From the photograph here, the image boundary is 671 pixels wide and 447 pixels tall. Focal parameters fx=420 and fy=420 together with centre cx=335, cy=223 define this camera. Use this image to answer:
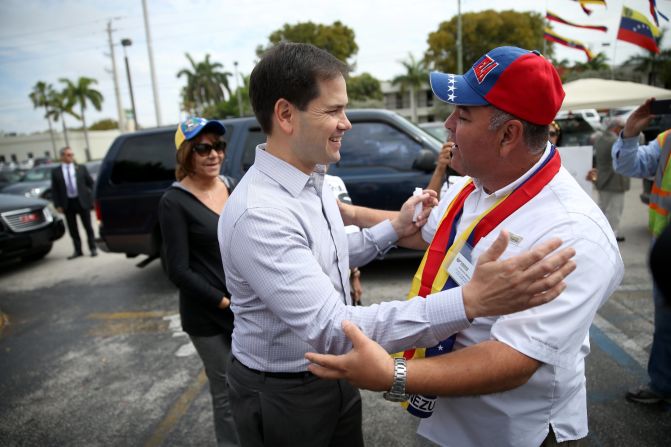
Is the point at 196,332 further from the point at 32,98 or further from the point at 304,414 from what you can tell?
the point at 32,98

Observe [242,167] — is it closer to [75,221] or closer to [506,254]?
[506,254]

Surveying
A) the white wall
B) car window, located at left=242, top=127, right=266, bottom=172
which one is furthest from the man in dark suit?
the white wall

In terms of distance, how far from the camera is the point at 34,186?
51.5 ft

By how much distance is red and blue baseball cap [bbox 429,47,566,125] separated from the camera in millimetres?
1273

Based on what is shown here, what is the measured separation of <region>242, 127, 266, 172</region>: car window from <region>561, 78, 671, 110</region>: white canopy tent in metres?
A: 6.45

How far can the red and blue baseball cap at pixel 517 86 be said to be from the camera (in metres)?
1.27

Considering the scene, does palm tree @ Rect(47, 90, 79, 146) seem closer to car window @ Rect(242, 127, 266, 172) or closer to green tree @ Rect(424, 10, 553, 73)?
green tree @ Rect(424, 10, 553, 73)

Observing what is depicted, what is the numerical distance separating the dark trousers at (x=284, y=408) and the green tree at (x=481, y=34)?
1364 inches

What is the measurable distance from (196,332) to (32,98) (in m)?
65.2

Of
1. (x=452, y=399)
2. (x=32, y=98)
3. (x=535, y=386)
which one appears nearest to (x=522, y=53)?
(x=535, y=386)

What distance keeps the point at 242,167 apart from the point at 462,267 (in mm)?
4206

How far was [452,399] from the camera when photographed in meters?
1.47

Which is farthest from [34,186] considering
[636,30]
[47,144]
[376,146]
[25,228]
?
[47,144]

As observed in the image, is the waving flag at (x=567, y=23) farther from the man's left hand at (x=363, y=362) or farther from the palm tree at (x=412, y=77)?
the palm tree at (x=412, y=77)
